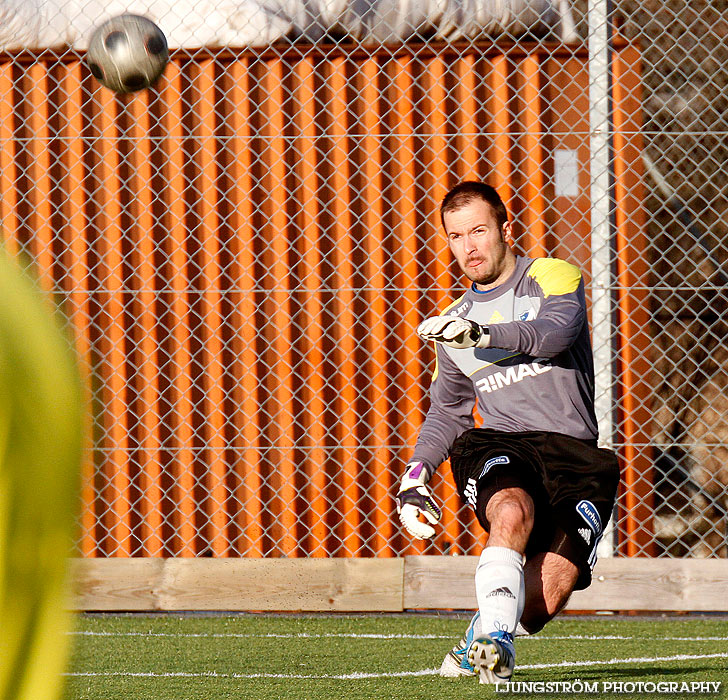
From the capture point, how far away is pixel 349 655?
4699mm

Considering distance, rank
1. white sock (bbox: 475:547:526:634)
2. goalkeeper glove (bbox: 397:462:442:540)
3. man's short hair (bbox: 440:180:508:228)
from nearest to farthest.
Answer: white sock (bbox: 475:547:526:634) → goalkeeper glove (bbox: 397:462:442:540) → man's short hair (bbox: 440:180:508:228)

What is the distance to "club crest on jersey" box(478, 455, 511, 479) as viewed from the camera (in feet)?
12.3

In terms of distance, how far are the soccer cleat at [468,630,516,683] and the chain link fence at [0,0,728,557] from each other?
2836 mm

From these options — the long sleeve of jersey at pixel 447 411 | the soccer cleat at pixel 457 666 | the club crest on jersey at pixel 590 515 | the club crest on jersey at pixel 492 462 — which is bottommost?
the soccer cleat at pixel 457 666

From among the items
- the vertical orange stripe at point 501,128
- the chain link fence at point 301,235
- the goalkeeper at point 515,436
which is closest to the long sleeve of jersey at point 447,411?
the goalkeeper at point 515,436

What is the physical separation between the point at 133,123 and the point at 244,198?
2.40ft

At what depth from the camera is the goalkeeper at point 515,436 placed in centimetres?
357

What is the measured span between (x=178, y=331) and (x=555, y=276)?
9.74 ft

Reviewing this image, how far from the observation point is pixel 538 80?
6.36 meters

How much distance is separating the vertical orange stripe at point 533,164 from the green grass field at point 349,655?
1912 mm

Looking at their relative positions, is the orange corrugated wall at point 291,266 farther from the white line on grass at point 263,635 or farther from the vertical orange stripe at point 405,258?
the white line on grass at point 263,635

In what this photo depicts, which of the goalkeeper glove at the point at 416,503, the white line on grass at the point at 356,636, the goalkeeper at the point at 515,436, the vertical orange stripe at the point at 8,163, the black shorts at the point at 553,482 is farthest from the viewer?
the vertical orange stripe at the point at 8,163

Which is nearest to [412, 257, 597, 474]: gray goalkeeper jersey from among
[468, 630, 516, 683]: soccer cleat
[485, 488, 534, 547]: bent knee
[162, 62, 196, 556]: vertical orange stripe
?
[485, 488, 534, 547]: bent knee

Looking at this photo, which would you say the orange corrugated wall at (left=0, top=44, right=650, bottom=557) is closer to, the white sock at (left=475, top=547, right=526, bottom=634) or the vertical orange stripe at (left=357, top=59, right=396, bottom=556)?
the vertical orange stripe at (left=357, top=59, right=396, bottom=556)
